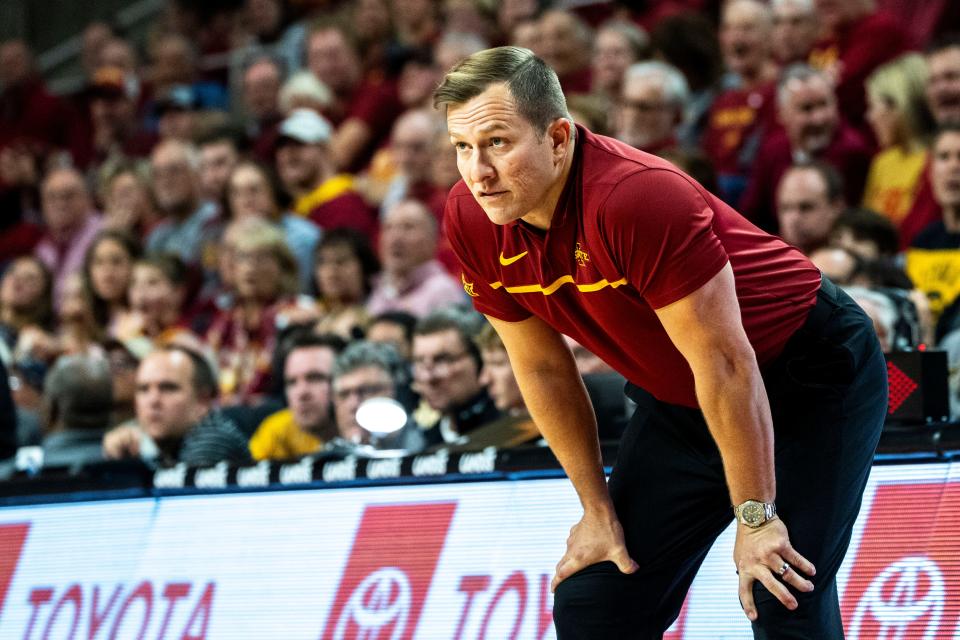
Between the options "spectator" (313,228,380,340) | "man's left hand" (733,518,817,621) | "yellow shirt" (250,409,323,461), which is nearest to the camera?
"man's left hand" (733,518,817,621)

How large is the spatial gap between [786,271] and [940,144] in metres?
3.20

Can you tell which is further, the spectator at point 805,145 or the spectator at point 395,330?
the spectator at point 805,145

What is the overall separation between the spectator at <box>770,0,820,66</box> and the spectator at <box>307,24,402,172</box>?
2.72 meters

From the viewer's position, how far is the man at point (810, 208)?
233 inches

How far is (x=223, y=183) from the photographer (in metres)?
8.63

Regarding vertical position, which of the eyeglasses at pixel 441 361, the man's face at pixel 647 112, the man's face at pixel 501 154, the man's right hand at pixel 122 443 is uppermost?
the man's face at pixel 501 154

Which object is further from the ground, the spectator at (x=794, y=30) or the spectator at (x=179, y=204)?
the spectator at (x=794, y=30)

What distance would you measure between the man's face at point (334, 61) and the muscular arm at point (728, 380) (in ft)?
23.3

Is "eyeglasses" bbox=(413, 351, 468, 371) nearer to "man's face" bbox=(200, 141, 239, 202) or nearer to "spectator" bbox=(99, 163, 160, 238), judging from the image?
"man's face" bbox=(200, 141, 239, 202)

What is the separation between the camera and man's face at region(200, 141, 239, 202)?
868 cm

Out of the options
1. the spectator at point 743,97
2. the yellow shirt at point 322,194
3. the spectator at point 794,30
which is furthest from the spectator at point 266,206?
the spectator at point 794,30

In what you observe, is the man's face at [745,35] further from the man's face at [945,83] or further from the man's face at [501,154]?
the man's face at [501,154]

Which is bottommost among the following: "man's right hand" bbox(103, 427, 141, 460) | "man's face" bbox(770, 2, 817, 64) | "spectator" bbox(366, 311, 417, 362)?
"man's right hand" bbox(103, 427, 141, 460)

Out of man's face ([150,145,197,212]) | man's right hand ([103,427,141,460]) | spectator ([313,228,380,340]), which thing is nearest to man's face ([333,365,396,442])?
man's right hand ([103,427,141,460])
